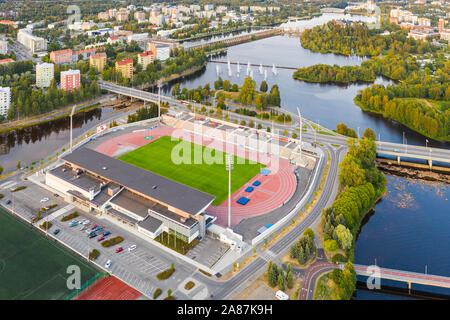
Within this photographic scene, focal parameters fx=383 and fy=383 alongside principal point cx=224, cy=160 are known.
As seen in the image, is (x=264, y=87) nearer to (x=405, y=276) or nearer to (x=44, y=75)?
(x=44, y=75)

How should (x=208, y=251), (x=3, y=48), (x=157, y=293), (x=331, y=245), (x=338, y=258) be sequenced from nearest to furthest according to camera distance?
(x=157, y=293) < (x=338, y=258) < (x=331, y=245) < (x=208, y=251) < (x=3, y=48)

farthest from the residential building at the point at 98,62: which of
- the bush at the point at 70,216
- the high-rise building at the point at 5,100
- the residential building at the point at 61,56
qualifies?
the bush at the point at 70,216

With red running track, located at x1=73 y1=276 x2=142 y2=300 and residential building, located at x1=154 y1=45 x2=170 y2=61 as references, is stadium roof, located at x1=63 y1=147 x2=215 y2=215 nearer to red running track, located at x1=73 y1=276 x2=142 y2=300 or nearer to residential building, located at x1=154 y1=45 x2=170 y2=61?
red running track, located at x1=73 y1=276 x2=142 y2=300

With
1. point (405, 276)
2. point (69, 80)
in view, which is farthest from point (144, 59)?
point (405, 276)

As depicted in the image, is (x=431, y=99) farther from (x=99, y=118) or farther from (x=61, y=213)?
(x=61, y=213)

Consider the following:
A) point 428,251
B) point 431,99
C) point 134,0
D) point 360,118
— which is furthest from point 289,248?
point 134,0
